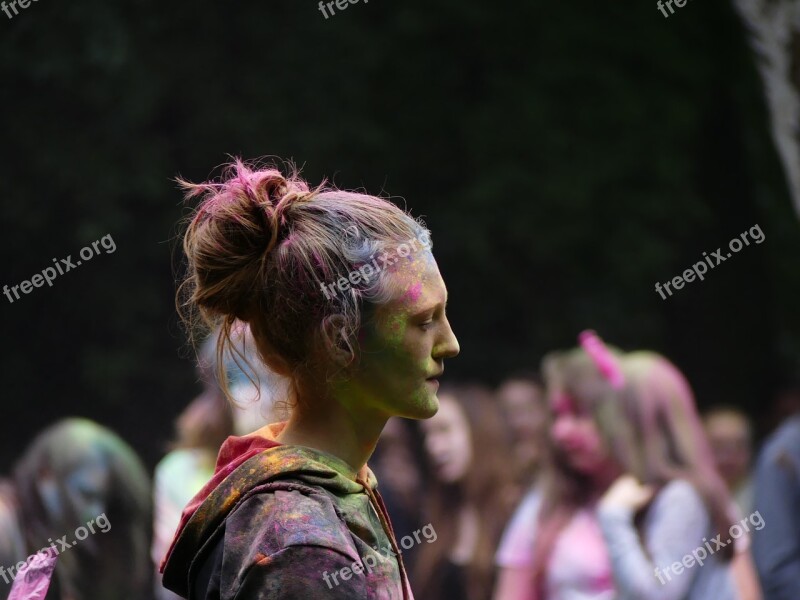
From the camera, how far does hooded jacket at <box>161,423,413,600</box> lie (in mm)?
1335

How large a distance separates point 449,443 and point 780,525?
5.64 ft

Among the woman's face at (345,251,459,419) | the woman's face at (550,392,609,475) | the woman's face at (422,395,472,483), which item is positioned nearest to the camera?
the woman's face at (345,251,459,419)

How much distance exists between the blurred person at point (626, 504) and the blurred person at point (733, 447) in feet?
5.01

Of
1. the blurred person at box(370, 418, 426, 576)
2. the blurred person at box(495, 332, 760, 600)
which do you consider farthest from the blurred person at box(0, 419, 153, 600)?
the blurred person at box(495, 332, 760, 600)

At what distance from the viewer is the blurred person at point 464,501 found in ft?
17.1

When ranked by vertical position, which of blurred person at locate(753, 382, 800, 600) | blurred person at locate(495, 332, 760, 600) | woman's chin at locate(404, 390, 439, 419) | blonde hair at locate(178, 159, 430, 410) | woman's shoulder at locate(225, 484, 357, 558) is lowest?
blurred person at locate(753, 382, 800, 600)

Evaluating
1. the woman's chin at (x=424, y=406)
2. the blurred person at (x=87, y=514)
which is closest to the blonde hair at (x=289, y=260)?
the woman's chin at (x=424, y=406)

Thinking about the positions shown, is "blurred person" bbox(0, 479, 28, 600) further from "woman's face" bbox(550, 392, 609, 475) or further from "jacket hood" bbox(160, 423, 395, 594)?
"jacket hood" bbox(160, 423, 395, 594)

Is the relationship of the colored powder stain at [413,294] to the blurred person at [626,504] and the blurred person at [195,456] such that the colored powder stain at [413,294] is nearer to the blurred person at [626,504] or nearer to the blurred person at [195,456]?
the blurred person at [195,456]

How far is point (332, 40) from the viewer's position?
20.0ft

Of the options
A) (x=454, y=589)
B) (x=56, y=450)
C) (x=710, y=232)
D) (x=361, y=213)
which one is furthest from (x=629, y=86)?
(x=361, y=213)

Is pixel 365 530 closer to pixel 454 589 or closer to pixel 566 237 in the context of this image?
pixel 454 589

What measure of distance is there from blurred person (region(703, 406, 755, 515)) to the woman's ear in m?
4.60

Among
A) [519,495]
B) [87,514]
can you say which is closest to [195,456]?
[87,514]
